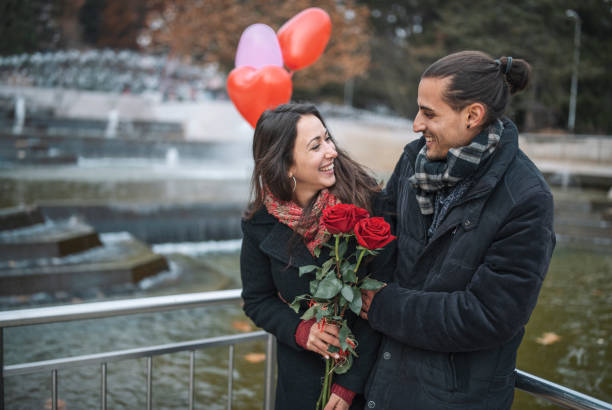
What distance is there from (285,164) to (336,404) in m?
0.87

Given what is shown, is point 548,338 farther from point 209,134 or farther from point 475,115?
point 209,134

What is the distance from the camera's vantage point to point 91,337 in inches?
198

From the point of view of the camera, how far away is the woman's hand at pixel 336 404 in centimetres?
183

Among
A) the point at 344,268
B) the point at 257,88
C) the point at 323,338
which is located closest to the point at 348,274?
the point at 344,268

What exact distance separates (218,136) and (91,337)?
19.1m

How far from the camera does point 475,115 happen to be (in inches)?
60.2

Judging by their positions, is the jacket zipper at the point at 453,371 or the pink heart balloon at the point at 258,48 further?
the pink heart balloon at the point at 258,48

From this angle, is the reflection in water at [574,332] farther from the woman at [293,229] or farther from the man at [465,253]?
the man at [465,253]

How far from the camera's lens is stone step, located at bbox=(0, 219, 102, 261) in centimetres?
608

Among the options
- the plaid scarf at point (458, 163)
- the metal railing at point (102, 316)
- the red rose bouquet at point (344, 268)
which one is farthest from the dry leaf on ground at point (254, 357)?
the plaid scarf at point (458, 163)

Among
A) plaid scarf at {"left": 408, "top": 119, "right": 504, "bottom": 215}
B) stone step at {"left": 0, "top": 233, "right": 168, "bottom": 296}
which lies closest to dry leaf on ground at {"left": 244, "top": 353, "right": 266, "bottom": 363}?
stone step at {"left": 0, "top": 233, "right": 168, "bottom": 296}

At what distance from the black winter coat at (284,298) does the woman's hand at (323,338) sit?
12 centimetres

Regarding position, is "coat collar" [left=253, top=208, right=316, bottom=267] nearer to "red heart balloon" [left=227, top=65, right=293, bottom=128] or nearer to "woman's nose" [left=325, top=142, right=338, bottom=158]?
"woman's nose" [left=325, top=142, right=338, bottom=158]

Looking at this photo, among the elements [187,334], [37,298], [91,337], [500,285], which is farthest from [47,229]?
[500,285]
